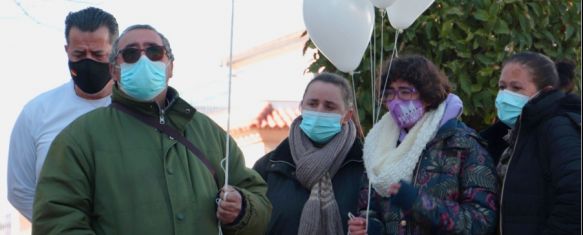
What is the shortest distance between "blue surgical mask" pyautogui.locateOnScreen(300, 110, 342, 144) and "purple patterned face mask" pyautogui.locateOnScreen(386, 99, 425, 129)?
19.1 inches

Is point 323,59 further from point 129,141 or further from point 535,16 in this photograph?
point 129,141

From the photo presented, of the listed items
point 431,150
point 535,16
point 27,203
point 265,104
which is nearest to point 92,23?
point 27,203

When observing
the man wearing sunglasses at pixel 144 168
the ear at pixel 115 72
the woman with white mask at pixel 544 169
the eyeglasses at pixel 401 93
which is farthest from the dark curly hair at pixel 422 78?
the ear at pixel 115 72

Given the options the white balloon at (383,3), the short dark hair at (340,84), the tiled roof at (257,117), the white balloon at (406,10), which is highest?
the white balloon at (383,3)

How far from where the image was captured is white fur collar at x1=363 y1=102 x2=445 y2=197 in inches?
177

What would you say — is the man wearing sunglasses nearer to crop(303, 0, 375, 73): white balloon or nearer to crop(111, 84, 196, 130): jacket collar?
crop(111, 84, 196, 130): jacket collar

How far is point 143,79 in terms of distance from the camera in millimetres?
4008

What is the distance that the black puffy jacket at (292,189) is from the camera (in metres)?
5.00

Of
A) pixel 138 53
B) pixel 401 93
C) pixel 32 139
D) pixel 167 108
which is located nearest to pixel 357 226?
pixel 401 93

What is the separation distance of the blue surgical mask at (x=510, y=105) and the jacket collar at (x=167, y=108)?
4.68 ft

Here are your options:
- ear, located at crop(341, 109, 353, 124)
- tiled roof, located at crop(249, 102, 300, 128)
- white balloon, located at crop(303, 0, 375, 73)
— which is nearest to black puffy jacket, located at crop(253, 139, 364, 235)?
ear, located at crop(341, 109, 353, 124)

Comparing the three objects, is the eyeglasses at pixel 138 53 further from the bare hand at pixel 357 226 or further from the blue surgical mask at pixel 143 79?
the bare hand at pixel 357 226

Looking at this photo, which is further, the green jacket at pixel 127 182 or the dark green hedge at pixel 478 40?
the dark green hedge at pixel 478 40

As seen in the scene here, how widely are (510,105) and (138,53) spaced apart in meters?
1.67
